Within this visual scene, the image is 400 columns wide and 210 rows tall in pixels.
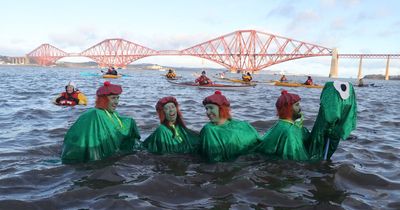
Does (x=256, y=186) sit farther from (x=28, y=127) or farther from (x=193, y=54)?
(x=193, y=54)

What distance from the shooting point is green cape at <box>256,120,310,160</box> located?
647cm

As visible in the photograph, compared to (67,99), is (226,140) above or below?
above

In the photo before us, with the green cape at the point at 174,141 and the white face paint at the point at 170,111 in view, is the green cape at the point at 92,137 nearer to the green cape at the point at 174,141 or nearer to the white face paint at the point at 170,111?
the green cape at the point at 174,141

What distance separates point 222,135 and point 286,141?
109cm

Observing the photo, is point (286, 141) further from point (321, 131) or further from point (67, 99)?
point (67, 99)

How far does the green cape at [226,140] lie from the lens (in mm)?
6602

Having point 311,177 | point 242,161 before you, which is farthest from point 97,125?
point 311,177

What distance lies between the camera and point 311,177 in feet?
20.3

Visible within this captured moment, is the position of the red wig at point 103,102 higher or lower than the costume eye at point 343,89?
lower

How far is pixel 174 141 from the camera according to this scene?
7.05 meters

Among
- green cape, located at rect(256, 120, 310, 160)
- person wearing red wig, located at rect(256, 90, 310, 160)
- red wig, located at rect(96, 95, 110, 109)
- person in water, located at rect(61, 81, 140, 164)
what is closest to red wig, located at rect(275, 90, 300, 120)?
person wearing red wig, located at rect(256, 90, 310, 160)

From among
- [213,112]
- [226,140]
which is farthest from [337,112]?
[213,112]

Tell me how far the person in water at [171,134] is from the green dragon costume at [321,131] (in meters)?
1.27

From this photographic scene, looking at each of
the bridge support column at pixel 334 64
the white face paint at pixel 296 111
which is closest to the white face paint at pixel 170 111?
the white face paint at pixel 296 111
